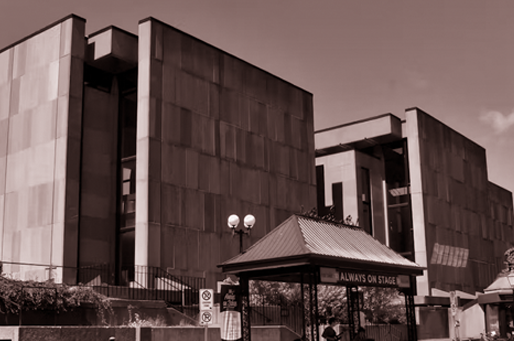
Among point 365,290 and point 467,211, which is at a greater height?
point 467,211

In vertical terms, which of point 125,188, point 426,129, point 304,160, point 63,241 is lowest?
point 63,241

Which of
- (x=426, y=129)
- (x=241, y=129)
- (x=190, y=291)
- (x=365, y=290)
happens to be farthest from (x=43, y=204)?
(x=426, y=129)

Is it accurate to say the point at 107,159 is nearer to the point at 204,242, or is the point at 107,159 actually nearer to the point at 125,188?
the point at 125,188

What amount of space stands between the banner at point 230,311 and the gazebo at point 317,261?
0.45m

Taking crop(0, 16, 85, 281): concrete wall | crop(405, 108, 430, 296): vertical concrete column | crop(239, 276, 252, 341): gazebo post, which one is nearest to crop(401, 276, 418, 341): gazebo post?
crop(239, 276, 252, 341): gazebo post

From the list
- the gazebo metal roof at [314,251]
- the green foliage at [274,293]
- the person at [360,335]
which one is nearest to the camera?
the gazebo metal roof at [314,251]

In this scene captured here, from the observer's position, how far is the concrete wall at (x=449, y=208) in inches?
1993

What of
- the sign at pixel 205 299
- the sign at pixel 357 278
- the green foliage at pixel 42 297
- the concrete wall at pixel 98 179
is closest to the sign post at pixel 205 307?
the sign at pixel 205 299

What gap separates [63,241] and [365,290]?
16255 mm

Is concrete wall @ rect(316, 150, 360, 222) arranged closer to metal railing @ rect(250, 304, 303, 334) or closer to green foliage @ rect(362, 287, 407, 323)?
green foliage @ rect(362, 287, 407, 323)

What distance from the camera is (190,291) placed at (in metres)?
33.0

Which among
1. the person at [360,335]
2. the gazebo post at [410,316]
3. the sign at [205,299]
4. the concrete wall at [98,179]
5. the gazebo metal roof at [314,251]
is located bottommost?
the person at [360,335]

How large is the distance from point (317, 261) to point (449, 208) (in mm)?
40056

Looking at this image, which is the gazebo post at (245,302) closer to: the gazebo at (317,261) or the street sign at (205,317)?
the gazebo at (317,261)
